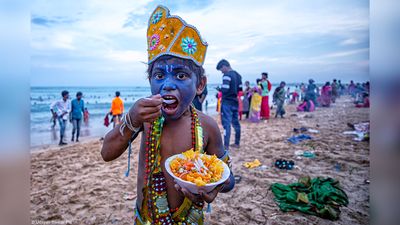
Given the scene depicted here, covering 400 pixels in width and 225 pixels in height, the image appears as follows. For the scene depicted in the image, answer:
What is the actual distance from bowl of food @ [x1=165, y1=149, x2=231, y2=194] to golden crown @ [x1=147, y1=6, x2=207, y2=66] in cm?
68

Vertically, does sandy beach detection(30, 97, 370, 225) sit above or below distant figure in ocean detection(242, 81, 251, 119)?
below

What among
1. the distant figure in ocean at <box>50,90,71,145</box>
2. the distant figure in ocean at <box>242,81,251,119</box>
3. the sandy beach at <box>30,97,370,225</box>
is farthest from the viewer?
the distant figure in ocean at <box>242,81,251,119</box>

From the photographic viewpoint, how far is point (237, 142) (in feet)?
25.0

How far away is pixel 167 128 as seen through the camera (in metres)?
1.81

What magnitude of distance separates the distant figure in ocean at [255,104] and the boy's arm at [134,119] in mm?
11119

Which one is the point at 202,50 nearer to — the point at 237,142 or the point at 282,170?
the point at 282,170

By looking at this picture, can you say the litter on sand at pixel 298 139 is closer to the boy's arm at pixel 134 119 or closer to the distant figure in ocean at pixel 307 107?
the boy's arm at pixel 134 119

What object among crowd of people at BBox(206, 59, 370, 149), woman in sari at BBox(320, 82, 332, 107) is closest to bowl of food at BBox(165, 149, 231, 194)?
crowd of people at BBox(206, 59, 370, 149)

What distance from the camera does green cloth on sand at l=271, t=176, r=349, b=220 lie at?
363 cm

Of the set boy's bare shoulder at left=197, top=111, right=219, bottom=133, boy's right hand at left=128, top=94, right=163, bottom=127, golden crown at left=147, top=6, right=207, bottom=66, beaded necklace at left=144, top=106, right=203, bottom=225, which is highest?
golden crown at left=147, top=6, right=207, bottom=66

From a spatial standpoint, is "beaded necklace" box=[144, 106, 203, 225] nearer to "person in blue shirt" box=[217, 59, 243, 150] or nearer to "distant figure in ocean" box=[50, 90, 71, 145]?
"person in blue shirt" box=[217, 59, 243, 150]

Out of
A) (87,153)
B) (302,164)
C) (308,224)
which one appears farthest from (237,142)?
(87,153)

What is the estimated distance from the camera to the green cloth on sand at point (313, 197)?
11.9 feet

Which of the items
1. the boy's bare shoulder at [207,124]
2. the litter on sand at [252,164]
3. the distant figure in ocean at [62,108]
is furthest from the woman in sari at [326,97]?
the boy's bare shoulder at [207,124]
